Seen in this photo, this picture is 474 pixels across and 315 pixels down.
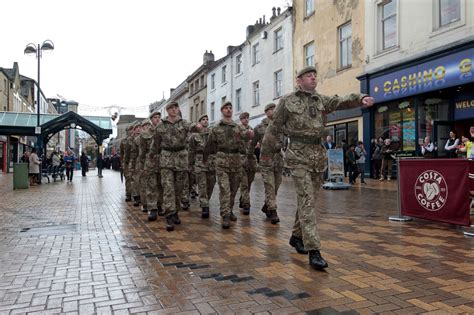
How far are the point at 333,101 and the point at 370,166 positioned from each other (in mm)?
13742

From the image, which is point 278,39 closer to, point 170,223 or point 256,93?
point 256,93

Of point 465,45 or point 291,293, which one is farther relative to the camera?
point 465,45

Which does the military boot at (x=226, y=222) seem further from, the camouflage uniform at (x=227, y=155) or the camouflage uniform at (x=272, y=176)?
the camouflage uniform at (x=272, y=176)

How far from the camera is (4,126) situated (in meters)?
23.0

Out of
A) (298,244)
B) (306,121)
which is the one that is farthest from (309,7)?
(298,244)

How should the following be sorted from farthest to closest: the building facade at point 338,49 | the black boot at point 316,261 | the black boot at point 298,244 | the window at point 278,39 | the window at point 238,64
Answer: the window at point 238,64 < the window at point 278,39 < the building facade at point 338,49 < the black boot at point 298,244 < the black boot at point 316,261

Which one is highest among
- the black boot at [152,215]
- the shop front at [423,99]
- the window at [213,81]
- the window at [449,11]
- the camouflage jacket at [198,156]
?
the window at [213,81]

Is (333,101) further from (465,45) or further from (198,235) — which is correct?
(465,45)

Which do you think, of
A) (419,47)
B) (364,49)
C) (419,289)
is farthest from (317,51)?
(419,289)

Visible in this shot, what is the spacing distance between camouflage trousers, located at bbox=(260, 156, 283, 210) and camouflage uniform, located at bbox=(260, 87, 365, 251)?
2.36 m

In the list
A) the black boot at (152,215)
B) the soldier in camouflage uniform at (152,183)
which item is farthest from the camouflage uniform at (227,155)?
the black boot at (152,215)

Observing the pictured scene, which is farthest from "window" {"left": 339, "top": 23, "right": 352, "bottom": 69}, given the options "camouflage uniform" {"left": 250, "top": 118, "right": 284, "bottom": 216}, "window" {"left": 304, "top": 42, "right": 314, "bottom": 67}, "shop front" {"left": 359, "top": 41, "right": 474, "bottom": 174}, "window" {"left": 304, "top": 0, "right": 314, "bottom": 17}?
"camouflage uniform" {"left": 250, "top": 118, "right": 284, "bottom": 216}

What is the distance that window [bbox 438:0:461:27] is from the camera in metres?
13.8

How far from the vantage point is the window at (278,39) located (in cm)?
2591
